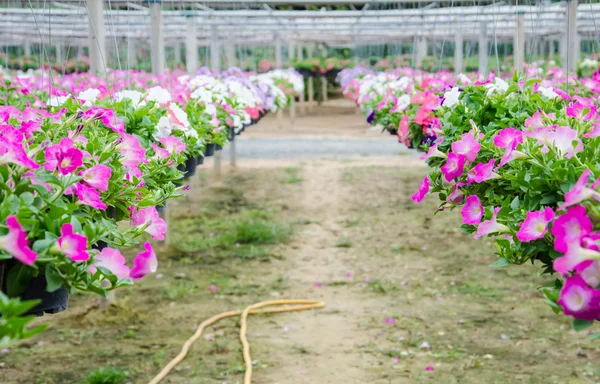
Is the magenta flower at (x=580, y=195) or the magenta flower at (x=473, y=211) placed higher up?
the magenta flower at (x=580, y=195)

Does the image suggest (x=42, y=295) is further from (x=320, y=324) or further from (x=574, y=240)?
(x=320, y=324)

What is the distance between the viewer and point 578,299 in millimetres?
1105

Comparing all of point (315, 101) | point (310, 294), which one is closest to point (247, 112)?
point (310, 294)

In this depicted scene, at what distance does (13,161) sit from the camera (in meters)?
1.25

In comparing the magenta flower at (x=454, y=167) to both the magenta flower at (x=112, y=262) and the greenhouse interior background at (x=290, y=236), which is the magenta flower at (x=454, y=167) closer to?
the greenhouse interior background at (x=290, y=236)

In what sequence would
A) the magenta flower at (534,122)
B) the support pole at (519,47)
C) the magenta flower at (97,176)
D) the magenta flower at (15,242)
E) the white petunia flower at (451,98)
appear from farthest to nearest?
1. the support pole at (519,47)
2. the white petunia flower at (451,98)
3. the magenta flower at (534,122)
4. the magenta flower at (97,176)
5. the magenta flower at (15,242)

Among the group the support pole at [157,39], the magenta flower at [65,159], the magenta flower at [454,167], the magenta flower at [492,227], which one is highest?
the support pole at [157,39]

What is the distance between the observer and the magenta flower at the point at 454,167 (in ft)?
6.13

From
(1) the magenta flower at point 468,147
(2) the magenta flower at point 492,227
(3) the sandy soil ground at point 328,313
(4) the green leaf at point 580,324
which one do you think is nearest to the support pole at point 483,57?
(3) the sandy soil ground at point 328,313

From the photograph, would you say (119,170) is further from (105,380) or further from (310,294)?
(310,294)

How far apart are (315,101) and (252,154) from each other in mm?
10447

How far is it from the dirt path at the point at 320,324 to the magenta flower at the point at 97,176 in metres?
2.41

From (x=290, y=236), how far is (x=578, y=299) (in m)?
5.52

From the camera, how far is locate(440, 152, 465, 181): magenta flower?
6.13 ft
